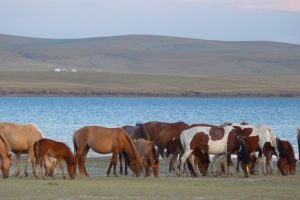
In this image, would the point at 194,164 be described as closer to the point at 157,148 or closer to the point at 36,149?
the point at 157,148

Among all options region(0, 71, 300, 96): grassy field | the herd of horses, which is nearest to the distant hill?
region(0, 71, 300, 96): grassy field

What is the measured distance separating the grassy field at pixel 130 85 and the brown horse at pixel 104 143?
89.4 m

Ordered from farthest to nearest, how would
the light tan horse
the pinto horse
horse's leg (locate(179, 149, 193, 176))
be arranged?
the pinto horse < horse's leg (locate(179, 149, 193, 176)) < the light tan horse

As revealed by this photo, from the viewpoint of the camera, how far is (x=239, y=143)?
68.4 ft

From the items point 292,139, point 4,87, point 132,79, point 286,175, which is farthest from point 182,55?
point 286,175

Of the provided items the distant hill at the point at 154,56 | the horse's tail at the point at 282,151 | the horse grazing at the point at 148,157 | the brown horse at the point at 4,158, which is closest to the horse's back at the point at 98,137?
the horse grazing at the point at 148,157

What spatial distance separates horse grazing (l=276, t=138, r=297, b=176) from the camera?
70.8ft

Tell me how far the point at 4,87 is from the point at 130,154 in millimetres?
92348

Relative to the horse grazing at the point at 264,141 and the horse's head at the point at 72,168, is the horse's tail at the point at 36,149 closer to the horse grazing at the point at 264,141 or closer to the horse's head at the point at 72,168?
the horse's head at the point at 72,168

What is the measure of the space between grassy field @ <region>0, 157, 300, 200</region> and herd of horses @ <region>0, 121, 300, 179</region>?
18.8 inches

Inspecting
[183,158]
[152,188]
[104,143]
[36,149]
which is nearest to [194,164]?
[183,158]

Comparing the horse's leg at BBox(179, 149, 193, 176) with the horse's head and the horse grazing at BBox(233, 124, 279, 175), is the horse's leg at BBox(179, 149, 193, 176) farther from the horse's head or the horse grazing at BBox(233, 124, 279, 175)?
the horse's head

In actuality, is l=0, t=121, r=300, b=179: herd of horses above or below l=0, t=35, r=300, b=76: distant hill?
below

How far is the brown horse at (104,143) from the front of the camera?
66.0 feet
